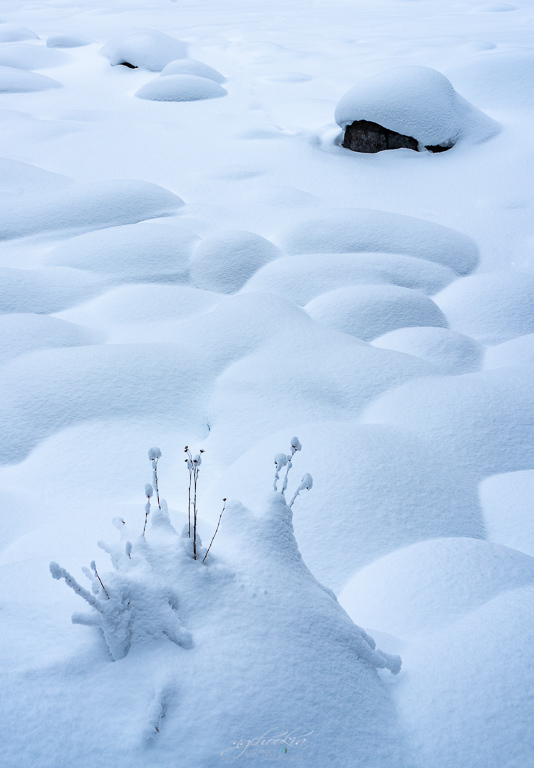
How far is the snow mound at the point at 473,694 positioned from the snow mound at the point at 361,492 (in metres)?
0.36

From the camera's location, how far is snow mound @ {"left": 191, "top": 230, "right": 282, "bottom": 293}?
305cm

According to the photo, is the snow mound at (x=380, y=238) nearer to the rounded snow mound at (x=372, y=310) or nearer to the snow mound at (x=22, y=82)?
the rounded snow mound at (x=372, y=310)

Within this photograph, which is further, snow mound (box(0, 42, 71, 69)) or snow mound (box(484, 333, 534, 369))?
snow mound (box(0, 42, 71, 69))

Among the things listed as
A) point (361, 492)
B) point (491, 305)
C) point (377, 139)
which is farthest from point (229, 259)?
point (377, 139)

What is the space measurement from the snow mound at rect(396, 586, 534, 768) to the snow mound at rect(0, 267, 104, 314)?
2297 mm

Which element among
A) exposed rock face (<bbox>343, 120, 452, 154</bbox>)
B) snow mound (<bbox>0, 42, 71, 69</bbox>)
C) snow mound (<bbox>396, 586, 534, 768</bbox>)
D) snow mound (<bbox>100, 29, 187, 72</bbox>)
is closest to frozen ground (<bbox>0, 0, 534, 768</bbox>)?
snow mound (<bbox>396, 586, 534, 768</bbox>)

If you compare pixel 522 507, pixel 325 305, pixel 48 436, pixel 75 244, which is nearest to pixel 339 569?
pixel 522 507

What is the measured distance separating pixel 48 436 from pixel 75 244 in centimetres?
171

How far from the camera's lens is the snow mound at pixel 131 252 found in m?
3.11

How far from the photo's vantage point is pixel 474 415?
2.01 m

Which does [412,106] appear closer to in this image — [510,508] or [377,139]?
[377,139]

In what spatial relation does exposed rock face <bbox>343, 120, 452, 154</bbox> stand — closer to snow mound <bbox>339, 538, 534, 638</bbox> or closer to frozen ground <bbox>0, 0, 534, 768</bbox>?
frozen ground <bbox>0, 0, 534, 768</bbox>

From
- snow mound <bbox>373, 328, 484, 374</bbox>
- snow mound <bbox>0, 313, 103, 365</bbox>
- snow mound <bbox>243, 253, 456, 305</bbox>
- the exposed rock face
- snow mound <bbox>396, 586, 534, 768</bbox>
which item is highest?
the exposed rock face

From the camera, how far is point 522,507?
5.63ft
